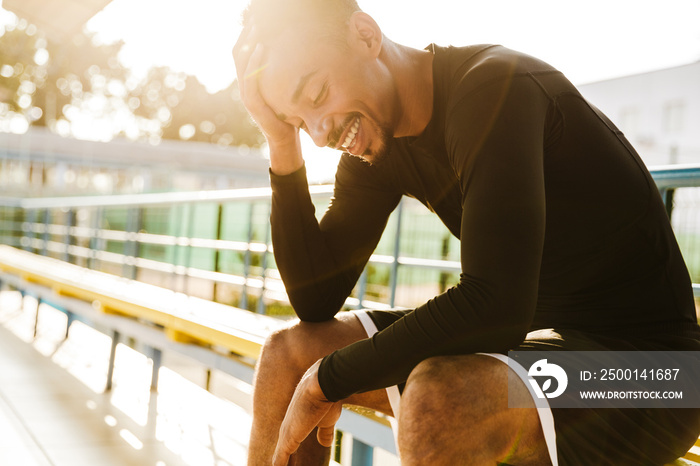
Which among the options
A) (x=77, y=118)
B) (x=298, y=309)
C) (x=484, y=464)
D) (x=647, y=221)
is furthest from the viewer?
(x=77, y=118)

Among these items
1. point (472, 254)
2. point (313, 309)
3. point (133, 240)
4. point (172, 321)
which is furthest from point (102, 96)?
point (472, 254)

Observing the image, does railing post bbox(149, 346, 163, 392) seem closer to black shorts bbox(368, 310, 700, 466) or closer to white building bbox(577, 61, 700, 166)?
black shorts bbox(368, 310, 700, 466)

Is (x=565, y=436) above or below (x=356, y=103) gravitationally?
below

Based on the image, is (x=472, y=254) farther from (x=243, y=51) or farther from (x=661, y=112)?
(x=661, y=112)

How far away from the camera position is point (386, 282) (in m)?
4.73

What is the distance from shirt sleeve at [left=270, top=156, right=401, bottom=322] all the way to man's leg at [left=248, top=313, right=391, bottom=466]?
70mm

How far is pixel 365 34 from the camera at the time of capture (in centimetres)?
116

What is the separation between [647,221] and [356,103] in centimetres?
51

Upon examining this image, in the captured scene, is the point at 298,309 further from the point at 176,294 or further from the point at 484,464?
the point at 176,294

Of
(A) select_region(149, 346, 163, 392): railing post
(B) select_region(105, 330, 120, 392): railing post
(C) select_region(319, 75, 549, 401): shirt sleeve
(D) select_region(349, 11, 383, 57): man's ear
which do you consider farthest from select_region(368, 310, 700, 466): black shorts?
(B) select_region(105, 330, 120, 392): railing post

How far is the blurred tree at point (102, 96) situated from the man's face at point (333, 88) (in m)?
26.8

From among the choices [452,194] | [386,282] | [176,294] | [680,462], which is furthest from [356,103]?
[386,282]

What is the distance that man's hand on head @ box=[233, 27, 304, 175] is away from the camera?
1222 mm

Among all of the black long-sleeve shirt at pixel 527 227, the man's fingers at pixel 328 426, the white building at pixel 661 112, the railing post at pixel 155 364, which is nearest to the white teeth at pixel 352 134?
the black long-sleeve shirt at pixel 527 227
